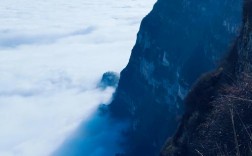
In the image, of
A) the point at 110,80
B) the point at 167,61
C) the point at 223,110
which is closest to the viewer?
the point at 223,110

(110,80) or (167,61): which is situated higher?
(167,61)

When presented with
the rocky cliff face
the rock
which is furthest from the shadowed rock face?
the rocky cliff face

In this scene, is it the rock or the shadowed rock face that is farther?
the rock

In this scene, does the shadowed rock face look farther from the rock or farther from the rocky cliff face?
the rocky cliff face

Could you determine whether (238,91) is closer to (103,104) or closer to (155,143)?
(155,143)

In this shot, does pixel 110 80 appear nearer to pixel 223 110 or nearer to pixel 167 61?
pixel 167 61

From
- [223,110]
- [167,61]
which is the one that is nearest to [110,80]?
[167,61]
